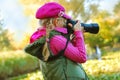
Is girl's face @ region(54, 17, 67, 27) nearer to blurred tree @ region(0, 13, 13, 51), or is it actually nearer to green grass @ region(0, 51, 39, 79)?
green grass @ region(0, 51, 39, 79)

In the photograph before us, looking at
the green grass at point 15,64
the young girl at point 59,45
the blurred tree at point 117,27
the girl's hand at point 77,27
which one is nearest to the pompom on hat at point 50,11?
the young girl at point 59,45

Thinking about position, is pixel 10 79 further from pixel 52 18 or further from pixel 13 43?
pixel 52 18

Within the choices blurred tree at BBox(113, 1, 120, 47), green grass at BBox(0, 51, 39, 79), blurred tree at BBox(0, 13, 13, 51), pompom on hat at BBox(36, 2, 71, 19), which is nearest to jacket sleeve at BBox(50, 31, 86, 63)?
pompom on hat at BBox(36, 2, 71, 19)

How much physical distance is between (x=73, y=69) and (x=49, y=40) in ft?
0.85

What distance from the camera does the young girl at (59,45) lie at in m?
2.96

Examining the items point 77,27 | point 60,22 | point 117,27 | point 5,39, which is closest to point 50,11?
point 60,22

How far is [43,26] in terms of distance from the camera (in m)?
3.01

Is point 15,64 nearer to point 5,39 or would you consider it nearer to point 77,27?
point 5,39

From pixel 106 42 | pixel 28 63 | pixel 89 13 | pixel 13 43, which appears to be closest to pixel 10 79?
pixel 28 63

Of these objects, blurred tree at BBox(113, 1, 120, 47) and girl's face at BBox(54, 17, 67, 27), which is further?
blurred tree at BBox(113, 1, 120, 47)

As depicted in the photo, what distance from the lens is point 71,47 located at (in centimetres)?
296

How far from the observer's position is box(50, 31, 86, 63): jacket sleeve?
2.95 metres

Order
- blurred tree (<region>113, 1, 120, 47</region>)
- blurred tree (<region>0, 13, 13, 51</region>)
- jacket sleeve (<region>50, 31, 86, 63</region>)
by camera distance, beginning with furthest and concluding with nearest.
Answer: blurred tree (<region>113, 1, 120, 47</region>)
blurred tree (<region>0, 13, 13, 51</region>)
jacket sleeve (<region>50, 31, 86, 63</region>)

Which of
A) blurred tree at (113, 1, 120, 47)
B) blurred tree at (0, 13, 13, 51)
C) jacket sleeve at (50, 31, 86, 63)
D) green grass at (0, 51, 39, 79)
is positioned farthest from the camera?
blurred tree at (113, 1, 120, 47)
